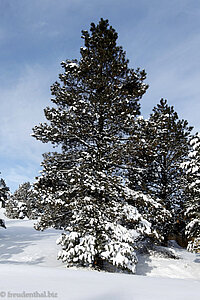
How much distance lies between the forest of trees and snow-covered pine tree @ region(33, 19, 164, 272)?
0.04 m

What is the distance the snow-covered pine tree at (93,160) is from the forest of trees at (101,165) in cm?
4

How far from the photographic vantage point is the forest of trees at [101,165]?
23.0 ft

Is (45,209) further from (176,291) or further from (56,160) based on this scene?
(176,291)

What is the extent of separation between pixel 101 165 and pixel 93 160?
40 cm

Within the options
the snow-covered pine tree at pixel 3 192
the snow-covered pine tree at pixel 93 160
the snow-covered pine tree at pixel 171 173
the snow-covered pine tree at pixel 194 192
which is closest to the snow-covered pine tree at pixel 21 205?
the snow-covered pine tree at pixel 3 192

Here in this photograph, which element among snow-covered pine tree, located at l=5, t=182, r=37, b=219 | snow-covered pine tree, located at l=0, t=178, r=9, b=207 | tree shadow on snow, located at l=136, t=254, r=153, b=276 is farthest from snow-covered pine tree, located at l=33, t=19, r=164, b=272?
snow-covered pine tree, located at l=5, t=182, r=37, b=219

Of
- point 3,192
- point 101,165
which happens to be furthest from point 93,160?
point 3,192

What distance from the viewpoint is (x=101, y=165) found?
7945 mm

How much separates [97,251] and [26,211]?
3706 centimetres

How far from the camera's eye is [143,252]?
10883mm

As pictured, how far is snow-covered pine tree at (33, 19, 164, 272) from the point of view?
6902mm

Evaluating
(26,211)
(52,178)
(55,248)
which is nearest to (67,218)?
(52,178)

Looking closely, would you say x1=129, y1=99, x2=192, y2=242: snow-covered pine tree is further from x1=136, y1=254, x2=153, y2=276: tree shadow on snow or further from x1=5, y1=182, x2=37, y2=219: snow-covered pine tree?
x1=5, y1=182, x2=37, y2=219: snow-covered pine tree

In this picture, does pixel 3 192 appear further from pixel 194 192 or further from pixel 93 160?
pixel 194 192
